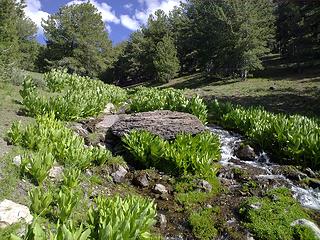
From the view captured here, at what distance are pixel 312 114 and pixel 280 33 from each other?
30.3m

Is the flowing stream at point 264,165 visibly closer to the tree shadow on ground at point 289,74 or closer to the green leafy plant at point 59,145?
the green leafy plant at point 59,145

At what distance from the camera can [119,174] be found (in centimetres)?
929

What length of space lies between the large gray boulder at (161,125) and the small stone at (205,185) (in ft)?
8.06

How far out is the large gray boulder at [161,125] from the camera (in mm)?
11102

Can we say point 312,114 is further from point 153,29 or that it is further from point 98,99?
point 153,29

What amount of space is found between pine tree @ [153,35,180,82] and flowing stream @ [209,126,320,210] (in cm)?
2578

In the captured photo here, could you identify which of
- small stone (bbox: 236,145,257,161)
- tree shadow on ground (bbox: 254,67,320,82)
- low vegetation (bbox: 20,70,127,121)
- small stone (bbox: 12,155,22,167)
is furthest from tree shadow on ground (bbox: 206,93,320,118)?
small stone (bbox: 12,155,22,167)

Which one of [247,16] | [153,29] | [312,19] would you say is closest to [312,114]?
[312,19]

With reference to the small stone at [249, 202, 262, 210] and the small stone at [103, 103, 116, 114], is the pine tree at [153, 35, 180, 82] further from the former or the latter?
the small stone at [249, 202, 262, 210]

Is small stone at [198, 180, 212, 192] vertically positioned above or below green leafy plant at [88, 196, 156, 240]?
below

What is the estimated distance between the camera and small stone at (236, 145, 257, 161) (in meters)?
11.4

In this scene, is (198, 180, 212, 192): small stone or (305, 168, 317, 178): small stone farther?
(305, 168, 317, 178): small stone

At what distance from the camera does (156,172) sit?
964 cm

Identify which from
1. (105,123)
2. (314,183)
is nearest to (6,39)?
(105,123)
